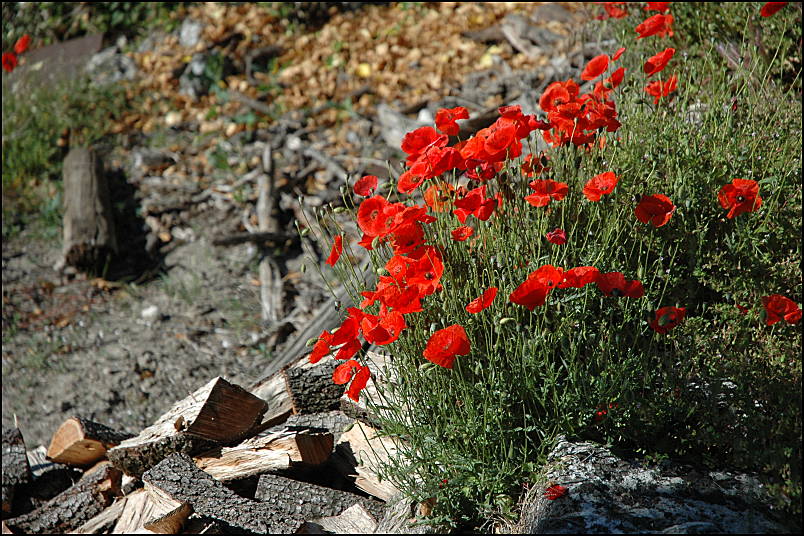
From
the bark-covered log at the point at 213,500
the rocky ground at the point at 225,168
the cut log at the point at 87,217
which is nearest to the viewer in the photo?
the bark-covered log at the point at 213,500

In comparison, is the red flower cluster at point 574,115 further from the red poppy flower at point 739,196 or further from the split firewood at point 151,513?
the split firewood at point 151,513

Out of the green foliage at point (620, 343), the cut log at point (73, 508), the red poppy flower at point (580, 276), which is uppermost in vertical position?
the red poppy flower at point (580, 276)

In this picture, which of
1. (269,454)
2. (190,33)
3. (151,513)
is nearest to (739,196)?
(269,454)

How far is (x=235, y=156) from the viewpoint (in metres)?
5.09

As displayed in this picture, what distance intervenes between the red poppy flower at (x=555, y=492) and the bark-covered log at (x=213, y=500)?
760 millimetres

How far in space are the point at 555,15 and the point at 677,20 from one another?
4.66ft

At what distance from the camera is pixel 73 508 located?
2.78 meters

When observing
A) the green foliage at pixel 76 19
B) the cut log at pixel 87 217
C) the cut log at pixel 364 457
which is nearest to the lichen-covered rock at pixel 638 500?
the cut log at pixel 364 457

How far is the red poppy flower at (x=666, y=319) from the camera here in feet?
6.40

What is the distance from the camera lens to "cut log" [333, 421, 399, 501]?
96.0 inches

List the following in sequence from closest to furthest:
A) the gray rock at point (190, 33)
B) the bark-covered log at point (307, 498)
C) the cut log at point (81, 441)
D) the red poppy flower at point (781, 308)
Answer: the red poppy flower at point (781, 308) → the bark-covered log at point (307, 498) → the cut log at point (81, 441) → the gray rock at point (190, 33)

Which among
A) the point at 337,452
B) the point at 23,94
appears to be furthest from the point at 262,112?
the point at 337,452

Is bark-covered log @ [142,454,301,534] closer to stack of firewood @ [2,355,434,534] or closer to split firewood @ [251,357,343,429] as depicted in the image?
stack of firewood @ [2,355,434,534]

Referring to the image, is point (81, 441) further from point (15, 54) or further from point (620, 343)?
point (15, 54)
